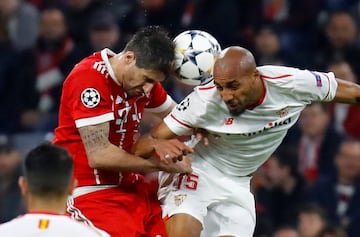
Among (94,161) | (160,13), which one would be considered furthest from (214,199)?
(160,13)

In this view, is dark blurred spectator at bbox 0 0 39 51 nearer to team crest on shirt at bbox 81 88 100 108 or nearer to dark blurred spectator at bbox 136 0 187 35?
dark blurred spectator at bbox 136 0 187 35

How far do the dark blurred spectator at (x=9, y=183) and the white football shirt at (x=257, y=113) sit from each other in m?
3.55

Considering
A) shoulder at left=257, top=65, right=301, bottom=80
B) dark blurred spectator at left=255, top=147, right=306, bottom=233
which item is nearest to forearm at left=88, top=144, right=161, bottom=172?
shoulder at left=257, top=65, right=301, bottom=80

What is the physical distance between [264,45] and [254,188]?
5.33 feet

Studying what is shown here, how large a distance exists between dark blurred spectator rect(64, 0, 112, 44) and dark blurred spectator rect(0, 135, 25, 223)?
1545mm

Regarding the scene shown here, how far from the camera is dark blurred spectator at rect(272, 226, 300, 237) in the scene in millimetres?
9321

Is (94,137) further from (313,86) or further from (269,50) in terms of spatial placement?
(269,50)

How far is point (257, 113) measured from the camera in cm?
641

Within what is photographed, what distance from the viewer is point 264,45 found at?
10727 millimetres

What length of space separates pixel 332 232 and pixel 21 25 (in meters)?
3.96

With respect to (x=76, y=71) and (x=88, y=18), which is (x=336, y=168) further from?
(x=76, y=71)

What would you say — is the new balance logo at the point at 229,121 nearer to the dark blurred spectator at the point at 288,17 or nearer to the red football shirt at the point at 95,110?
the red football shirt at the point at 95,110

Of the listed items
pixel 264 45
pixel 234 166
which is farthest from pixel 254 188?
pixel 234 166

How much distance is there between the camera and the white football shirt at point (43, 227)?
14.5ft
